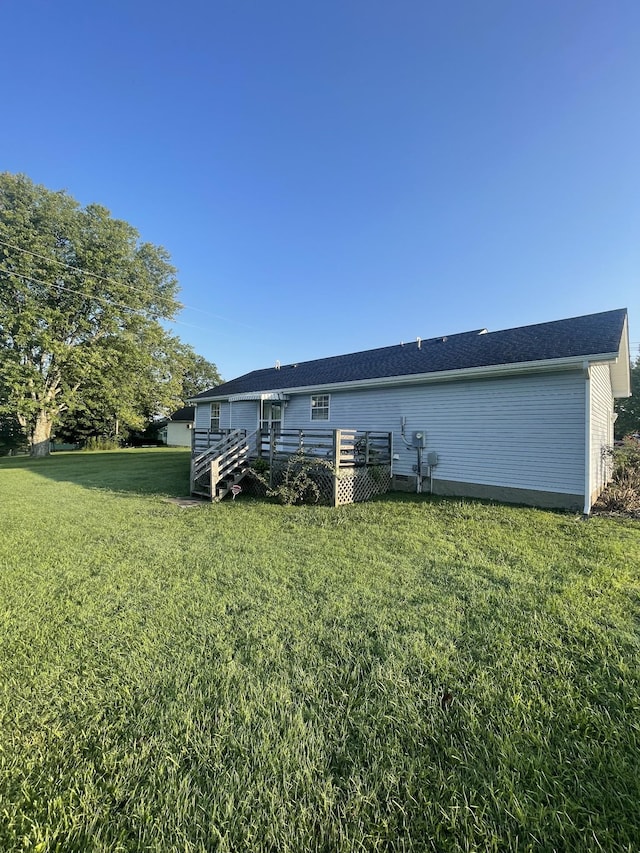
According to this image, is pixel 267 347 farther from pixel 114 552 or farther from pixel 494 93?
pixel 114 552

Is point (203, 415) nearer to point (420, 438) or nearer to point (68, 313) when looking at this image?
point (68, 313)

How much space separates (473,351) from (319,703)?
9864 millimetres

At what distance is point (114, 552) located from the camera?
4.99m

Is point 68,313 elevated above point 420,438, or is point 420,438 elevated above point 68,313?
point 68,313

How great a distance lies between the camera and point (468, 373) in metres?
8.77

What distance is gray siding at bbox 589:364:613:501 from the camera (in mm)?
8069

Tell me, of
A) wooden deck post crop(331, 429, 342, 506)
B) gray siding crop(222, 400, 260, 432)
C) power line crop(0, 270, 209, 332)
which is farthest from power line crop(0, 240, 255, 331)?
wooden deck post crop(331, 429, 342, 506)

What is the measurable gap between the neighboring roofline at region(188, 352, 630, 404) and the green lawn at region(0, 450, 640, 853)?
4276 mm

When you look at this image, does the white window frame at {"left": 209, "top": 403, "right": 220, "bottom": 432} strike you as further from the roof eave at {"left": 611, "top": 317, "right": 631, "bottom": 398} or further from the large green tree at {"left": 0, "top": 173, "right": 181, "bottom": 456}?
the roof eave at {"left": 611, "top": 317, "right": 631, "bottom": 398}

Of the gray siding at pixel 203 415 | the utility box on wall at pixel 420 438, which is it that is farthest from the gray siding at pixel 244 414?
the utility box on wall at pixel 420 438

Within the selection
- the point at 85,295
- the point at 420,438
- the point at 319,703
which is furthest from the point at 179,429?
the point at 319,703

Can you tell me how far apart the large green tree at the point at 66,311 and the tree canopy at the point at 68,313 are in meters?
0.06

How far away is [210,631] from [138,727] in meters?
0.99

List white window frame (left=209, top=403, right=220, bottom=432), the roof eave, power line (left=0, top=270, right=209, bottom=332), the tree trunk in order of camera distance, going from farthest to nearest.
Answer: the tree trunk, power line (left=0, top=270, right=209, bottom=332), white window frame (left=209, top=403, right=220, bottom=432), the roof eave
